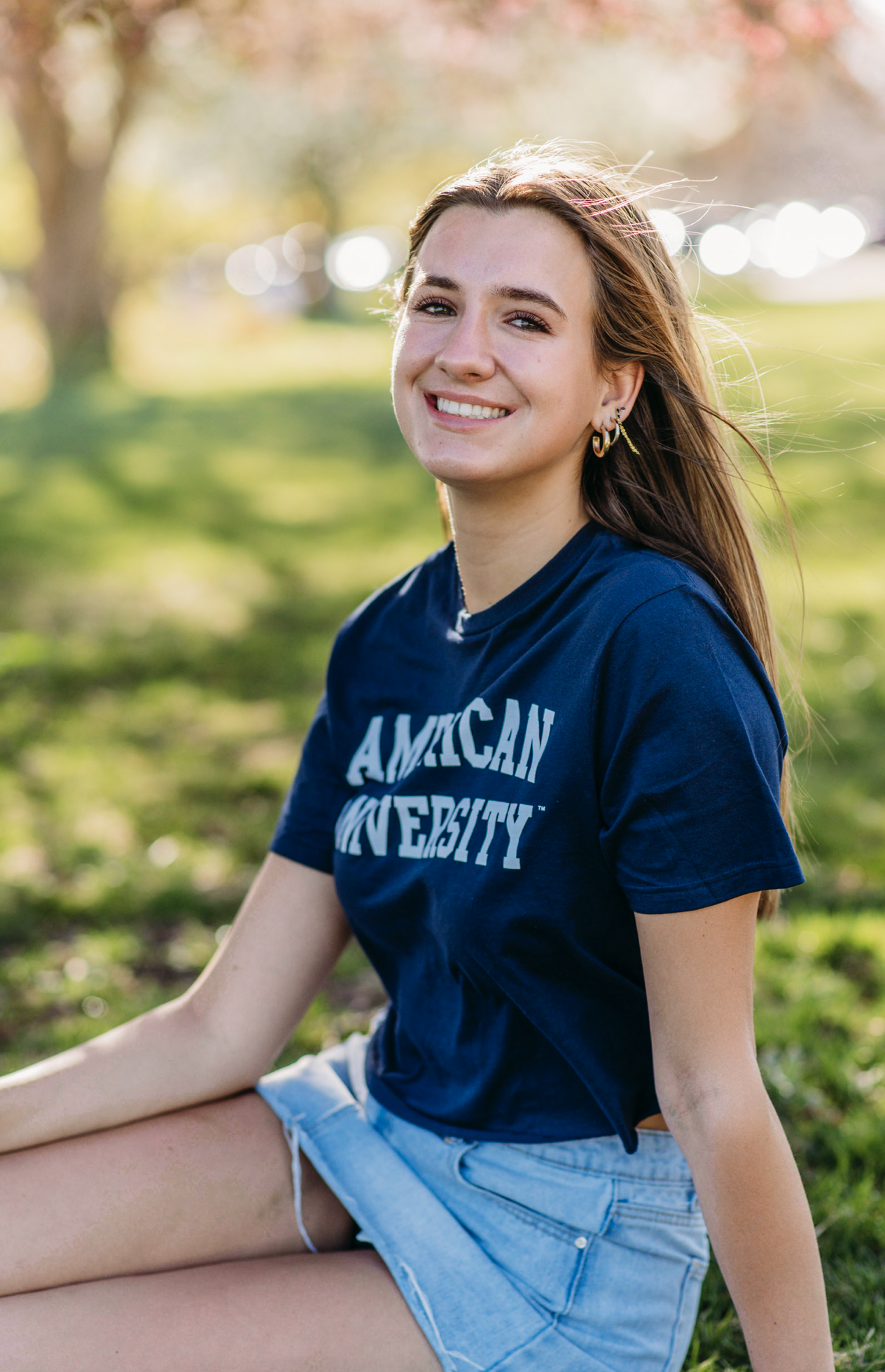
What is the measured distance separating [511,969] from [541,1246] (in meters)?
0.38

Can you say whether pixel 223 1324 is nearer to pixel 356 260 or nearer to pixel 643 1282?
pixel 643 1282

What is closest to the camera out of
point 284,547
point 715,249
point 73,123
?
point 715,249

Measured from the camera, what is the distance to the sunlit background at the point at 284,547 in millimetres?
2980

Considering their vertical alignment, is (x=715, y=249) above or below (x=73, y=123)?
below

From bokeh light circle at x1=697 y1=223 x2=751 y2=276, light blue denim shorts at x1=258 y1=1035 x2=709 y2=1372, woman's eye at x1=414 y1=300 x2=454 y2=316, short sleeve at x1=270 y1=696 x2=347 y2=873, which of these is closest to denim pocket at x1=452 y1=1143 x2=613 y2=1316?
light blue denim shorts at x1=258 y1=1035 x2=709 y2=1372

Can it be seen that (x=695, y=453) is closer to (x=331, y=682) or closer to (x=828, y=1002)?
(x=331, y=682)

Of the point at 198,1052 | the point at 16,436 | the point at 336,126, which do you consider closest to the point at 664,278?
the point at 198,1052

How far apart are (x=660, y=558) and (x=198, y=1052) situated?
1.04m

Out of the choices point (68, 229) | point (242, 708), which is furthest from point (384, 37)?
point (68, 229)

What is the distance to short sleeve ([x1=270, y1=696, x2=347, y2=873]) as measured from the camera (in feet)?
7.03

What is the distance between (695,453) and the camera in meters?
1.95

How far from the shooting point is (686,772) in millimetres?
1576

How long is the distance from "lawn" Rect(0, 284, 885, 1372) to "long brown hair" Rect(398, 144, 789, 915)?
147 millimetres

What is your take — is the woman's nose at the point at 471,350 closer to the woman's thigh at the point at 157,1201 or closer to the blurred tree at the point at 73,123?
the woman's thigh at the point at 157,1201
